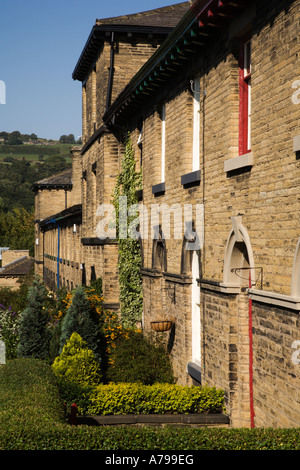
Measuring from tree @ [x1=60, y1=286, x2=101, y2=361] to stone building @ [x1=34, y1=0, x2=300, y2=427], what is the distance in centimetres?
179

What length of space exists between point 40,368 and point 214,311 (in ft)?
11.6

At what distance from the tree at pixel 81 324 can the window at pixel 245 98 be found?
261 inches

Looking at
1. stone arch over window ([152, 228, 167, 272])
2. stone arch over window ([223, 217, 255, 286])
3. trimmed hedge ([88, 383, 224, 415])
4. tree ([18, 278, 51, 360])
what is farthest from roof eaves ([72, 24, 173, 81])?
trimmed hedge ([88, 383, 224, 415])

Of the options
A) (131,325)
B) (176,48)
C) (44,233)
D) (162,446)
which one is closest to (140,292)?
(131,325)

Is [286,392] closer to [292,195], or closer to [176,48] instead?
[292,195]

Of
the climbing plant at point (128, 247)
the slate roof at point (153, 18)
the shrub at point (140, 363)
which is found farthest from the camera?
the slate roof at point (153, 18)

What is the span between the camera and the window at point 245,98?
395 inches

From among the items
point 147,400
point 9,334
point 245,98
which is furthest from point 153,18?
point 147,400

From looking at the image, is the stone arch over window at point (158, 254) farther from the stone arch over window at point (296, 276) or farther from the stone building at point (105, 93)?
the stone arch over window at point (296, 276)

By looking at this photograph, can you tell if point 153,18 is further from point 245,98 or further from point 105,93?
point 245,98

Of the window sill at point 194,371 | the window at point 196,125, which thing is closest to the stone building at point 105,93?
the window sill at point 194,371

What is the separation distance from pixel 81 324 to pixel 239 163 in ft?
22.8

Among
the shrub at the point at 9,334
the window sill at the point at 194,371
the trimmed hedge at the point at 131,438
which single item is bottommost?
the shrub at the point at 9,334

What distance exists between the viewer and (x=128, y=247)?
61.5 feet
